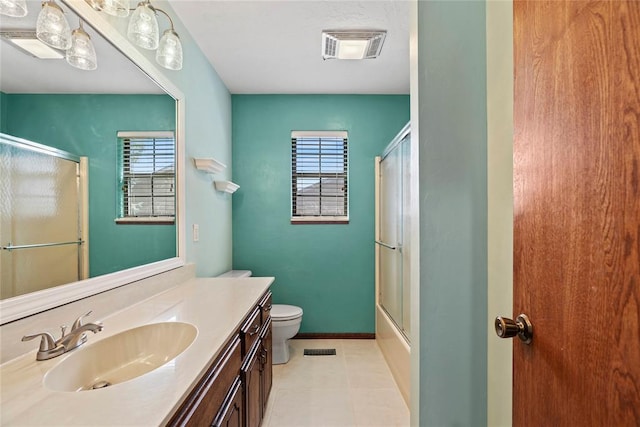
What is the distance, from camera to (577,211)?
23.6 inches

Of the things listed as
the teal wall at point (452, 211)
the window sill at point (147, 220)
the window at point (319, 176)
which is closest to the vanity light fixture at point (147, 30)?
the window sill at point (147, 220)

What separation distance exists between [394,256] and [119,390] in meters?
2.06

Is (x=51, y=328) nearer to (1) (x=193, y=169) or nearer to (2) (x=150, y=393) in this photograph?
(2) (x=150, y=393)

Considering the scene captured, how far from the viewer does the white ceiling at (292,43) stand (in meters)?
1.82

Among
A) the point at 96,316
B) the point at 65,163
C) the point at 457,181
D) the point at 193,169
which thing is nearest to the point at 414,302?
the point at 457,181

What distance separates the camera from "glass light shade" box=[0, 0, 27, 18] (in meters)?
0.86

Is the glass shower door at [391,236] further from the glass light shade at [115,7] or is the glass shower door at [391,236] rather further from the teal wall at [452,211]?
the glass light shade at [115,7]

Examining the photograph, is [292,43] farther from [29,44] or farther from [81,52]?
[29,44]

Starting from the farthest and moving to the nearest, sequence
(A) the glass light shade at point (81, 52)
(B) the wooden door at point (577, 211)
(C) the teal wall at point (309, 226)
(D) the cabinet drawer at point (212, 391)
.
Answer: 1. (C) the teal wall at point (309, 226)
2. (A) the glass light shade at point (81, 52)
3. (D) the cabinet drawer at point (212, 391)
4. (B) the wooden door at point (577, 211)

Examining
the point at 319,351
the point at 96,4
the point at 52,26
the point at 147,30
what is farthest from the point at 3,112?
the point at 319,351

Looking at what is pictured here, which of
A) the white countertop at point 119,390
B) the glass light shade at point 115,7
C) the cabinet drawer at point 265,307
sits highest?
the glass light shade at point 115,7

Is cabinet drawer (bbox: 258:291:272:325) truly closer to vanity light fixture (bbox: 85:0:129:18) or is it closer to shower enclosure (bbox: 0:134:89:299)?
shower enclosure (bbox: 0:134:89:299)

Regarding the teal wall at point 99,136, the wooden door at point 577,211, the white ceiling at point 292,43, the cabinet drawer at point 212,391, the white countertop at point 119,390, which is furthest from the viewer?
the white ceiling at point 292,43

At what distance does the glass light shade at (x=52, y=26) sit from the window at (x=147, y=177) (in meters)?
0.40
